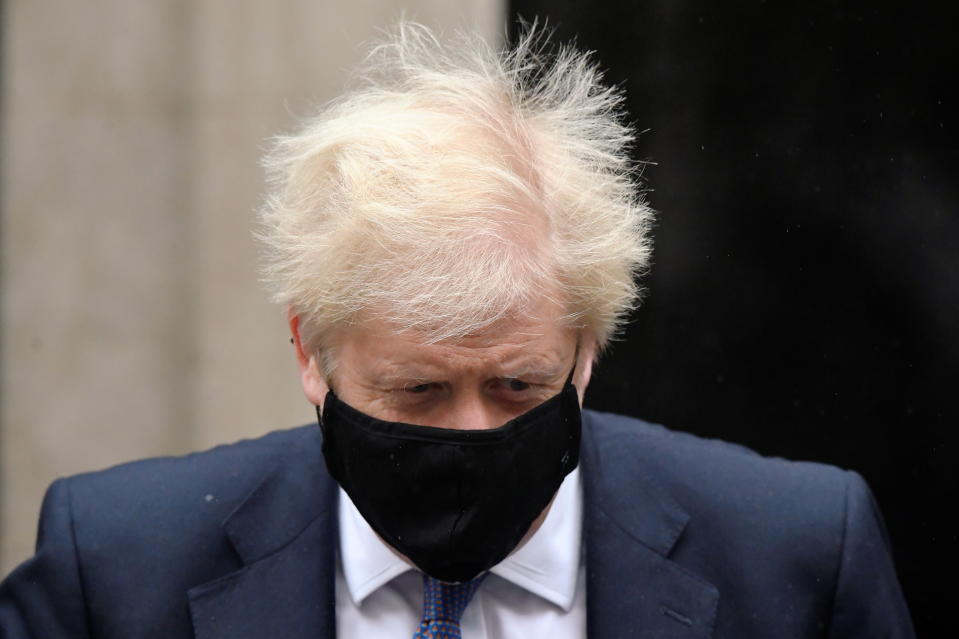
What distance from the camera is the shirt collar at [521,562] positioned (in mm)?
2803

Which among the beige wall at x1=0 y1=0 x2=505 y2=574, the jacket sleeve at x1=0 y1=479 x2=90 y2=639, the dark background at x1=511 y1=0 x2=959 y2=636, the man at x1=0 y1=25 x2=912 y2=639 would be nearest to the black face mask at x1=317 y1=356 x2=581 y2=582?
the man at x1=0 y1=25 x2=912 y2=639

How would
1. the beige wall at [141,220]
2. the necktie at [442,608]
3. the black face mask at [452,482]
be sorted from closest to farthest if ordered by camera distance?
the black face mask at [452,482], the necktie at [442,608], the beige wall at [141,220]

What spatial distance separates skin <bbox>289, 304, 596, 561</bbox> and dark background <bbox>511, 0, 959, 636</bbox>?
7.71 ft

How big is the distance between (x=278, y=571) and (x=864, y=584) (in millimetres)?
1420

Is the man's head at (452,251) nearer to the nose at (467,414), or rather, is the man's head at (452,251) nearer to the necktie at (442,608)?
the nose at (467,414)

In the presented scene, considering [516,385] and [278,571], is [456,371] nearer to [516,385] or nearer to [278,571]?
[516,385]

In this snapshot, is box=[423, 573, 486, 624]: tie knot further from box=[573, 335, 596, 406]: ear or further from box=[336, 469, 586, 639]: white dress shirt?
box=[573, 335, 596, 406]: ear

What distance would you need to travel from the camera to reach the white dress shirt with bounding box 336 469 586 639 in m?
2.79

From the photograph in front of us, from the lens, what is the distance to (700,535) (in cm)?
296

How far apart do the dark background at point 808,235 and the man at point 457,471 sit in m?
1.65

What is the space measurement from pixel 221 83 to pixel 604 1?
1.66m

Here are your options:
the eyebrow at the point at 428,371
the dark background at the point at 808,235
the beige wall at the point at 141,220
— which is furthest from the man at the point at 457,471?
the beige wall at the point at 141,220

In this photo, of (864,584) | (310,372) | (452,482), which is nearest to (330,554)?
(310,372)

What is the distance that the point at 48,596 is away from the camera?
2.84 m
